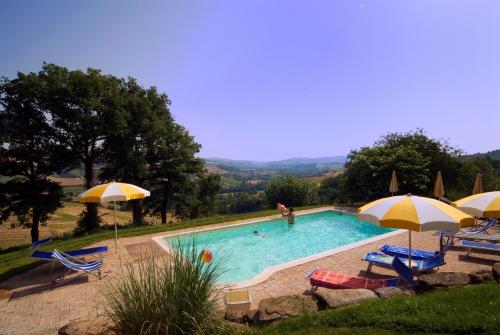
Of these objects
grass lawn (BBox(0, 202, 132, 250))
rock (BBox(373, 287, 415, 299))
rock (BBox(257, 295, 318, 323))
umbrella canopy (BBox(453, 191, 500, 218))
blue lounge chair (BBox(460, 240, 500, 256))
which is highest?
umbrella canopy (BBox(453, 191, 500, 218))

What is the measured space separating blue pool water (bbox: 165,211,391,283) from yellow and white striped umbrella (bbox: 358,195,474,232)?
464cm

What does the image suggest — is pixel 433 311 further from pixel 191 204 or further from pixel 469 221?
pixel 191 204

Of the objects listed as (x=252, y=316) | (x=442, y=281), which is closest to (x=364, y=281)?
(x=442, y=281)

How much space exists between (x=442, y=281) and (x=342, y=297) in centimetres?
210

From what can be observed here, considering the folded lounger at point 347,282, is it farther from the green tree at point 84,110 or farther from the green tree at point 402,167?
the green tree at point 84,110

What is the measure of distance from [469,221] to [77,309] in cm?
794

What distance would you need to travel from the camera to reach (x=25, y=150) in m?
17.0

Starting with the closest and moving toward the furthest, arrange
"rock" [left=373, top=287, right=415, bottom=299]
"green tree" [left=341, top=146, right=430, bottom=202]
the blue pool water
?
"rock" [left=373, top=287, right=415, bottom=299]
the blue pool water
"green tree" [left=341, top=146, right=430, bottom=202]

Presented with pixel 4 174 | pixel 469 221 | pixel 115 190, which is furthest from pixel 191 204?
pixel 469 221

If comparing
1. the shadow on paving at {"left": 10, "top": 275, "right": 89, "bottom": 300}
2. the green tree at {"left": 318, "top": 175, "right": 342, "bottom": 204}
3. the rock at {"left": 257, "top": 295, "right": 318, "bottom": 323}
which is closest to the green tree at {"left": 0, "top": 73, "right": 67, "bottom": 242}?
the shadow on paving at {"left": 10, "top": 275, "right": 89, "bottom": 300}

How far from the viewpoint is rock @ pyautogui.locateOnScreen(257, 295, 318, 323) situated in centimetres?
432

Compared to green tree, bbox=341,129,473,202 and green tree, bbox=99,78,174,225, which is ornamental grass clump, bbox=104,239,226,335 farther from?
green tree, bbox=341,129,473,202

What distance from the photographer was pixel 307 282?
6805mm

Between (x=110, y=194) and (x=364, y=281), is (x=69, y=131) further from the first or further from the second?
(x=364, y=281)
